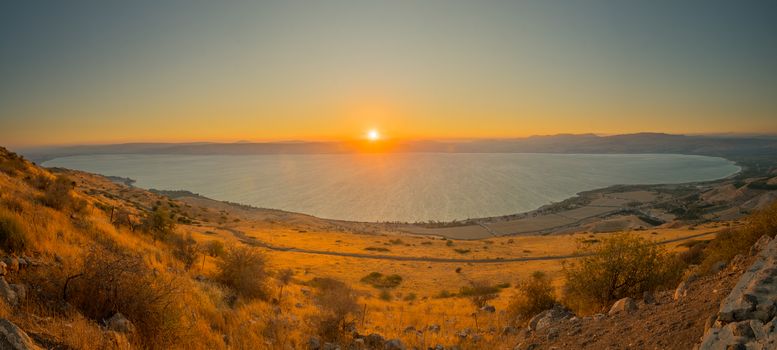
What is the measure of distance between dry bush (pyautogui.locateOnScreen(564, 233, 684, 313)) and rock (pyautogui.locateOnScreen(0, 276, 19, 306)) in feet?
51.2

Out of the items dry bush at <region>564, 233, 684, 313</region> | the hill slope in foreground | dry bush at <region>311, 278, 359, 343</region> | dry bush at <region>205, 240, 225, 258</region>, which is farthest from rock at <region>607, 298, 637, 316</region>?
dry bush at <region>205, 240, 225, 258</region>

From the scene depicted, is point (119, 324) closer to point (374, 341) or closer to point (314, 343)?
point (314, 343)

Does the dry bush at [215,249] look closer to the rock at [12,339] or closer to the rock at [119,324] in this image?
the rock at [119,324]

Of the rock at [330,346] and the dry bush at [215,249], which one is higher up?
the rock at [330,346]

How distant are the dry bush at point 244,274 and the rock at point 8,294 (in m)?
7.38

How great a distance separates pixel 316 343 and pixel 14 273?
608 centimetres

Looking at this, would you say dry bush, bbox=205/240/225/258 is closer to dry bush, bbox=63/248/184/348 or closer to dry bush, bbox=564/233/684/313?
dry bush, bbox=63/248/184/348

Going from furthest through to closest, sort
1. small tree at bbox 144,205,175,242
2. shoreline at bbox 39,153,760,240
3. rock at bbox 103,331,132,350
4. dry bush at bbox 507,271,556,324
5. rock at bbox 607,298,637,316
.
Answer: shoreline at bbox 39,153,760,240, small tree at bbox 144,205,175,242, dry bush at bbox 507,271,556,324, rock at bbox 607,298,637,316, rock at bbox 103,331,132,350

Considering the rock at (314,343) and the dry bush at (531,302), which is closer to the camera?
the rock at (314,343)

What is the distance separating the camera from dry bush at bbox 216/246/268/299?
42.1 feet

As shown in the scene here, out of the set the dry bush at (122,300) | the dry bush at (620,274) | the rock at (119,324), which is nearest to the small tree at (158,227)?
the dry bush at (122,300)

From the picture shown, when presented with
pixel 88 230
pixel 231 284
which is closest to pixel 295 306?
pixel 231 284

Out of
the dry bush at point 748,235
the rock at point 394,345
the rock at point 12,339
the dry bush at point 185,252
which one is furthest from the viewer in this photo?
the dry bush at point 185,252

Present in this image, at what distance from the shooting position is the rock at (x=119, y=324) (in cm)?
554
